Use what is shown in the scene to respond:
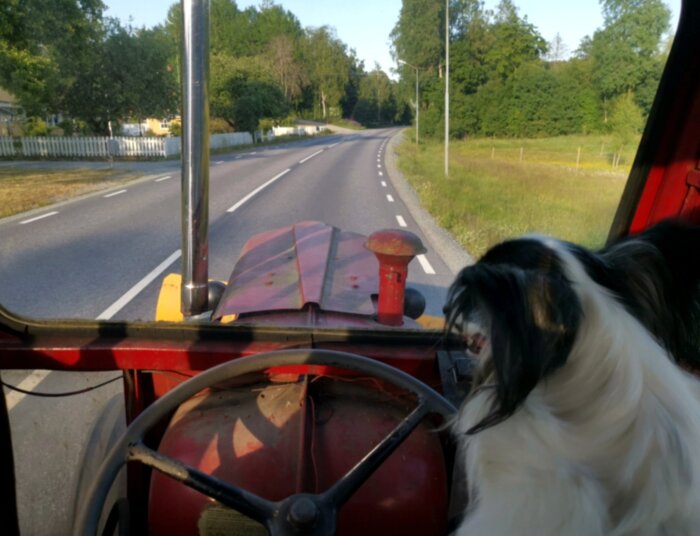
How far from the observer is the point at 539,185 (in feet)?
6.48

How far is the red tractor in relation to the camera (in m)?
1.43

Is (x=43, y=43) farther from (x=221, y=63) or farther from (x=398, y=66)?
(x=398, y=66)

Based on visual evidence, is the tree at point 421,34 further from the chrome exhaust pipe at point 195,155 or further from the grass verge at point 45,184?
the grass verge at point 45,184

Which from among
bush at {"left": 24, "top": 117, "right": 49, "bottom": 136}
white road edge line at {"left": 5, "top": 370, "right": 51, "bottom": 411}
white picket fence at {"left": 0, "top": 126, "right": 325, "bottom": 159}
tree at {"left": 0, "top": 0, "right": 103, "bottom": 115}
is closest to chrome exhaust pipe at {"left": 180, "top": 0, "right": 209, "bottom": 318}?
white picket fence at {"left": 0, "top": 126, "right": 325, "bottom": 159}

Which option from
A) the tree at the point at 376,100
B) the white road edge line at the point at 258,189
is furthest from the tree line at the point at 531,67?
the white road edge line at the point at 258,189

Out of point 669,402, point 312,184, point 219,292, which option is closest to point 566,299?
point 669,402

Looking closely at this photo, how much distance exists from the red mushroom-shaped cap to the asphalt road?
0.18 m

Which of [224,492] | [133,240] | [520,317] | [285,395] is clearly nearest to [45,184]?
[133,240]

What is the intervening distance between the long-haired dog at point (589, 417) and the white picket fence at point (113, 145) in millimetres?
1435

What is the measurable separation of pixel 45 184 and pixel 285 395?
7.26ft

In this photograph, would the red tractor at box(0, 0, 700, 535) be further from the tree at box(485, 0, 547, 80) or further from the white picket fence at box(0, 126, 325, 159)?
the white picket fence at box(0, 126, 325, 159)

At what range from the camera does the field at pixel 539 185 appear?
Answer: 1.73 m

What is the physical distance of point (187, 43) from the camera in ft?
5.79

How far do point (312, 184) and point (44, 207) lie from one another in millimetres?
1941
